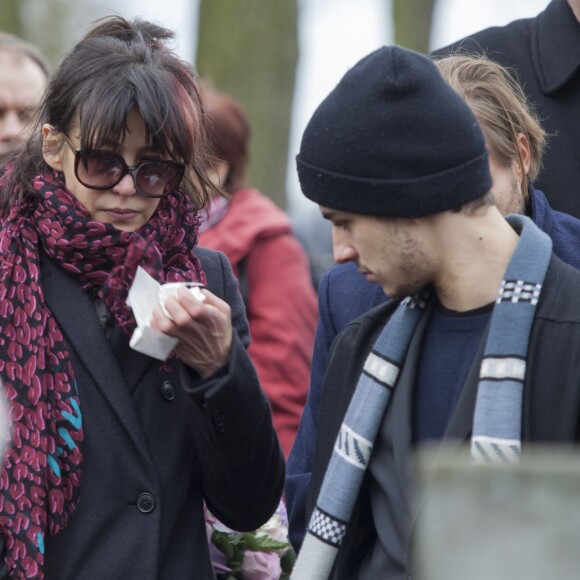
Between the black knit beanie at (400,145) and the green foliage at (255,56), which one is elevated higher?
the black knit beanie at (400,145)

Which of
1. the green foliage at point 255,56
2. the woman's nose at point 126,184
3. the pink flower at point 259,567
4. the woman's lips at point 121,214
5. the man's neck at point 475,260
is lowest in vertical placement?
the green foliage at point 255,56

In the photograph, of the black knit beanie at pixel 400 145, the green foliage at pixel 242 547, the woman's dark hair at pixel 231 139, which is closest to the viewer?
the black knit beanie at pixel 400 145

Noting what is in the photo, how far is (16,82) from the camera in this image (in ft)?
15.1

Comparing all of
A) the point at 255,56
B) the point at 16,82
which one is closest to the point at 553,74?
the point at 16,82

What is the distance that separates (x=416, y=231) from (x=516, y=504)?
109 centimetres

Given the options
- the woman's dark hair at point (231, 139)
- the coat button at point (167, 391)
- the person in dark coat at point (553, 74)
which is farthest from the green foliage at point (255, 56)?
the coat button at point (167, 391)

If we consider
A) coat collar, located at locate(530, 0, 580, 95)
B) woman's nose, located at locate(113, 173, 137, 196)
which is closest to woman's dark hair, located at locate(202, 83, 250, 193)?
coat collar, located at locate(530, 0, 580, 95)

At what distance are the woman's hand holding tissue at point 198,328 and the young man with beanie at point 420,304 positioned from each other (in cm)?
31

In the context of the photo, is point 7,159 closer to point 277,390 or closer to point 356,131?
point 356,131

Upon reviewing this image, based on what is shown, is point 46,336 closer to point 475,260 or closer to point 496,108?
point 475,260

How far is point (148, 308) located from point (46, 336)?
11.2 inches

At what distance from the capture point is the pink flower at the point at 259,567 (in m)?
3.05

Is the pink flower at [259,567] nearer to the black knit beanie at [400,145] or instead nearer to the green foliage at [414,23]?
the black knit beanie at [400,145]

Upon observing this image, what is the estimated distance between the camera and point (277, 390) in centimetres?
462
